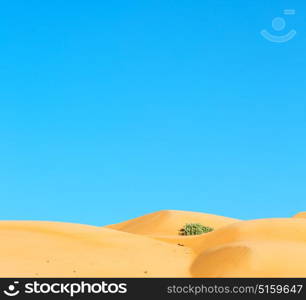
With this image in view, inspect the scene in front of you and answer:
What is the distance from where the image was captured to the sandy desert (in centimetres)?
2588

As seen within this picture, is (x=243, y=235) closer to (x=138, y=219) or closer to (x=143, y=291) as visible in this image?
(x=143, y=291)

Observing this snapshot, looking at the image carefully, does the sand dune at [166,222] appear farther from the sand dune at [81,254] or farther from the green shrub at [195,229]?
the sand dune at [81,254]

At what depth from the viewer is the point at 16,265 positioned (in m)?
25.5

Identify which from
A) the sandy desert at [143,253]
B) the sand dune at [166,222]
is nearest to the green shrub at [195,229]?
the sand dune at [166,222]

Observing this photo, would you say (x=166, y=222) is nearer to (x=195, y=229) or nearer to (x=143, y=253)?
(x=195, y=229)

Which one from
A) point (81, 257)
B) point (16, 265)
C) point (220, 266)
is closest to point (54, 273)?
point (16, 265)

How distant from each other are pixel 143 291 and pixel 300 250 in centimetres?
1099

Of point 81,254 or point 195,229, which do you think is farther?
point 195,229

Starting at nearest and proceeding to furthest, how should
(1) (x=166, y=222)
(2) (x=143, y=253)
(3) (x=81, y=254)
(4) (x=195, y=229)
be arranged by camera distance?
(3) (x=81, y=254), (2) (x=143, y=253), (4) (x=195, y=229), (1) (x=166, y=222)

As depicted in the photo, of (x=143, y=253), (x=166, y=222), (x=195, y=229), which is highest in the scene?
(x=166, y=222)

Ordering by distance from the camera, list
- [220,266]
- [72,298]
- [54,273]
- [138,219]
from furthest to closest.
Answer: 1. [138,219]
2. [220,266]
3. [54,273]
4. [72,298]

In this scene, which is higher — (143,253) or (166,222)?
(166,222)

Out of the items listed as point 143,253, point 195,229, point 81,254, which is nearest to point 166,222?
point 195,229

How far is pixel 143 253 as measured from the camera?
1233 inches
